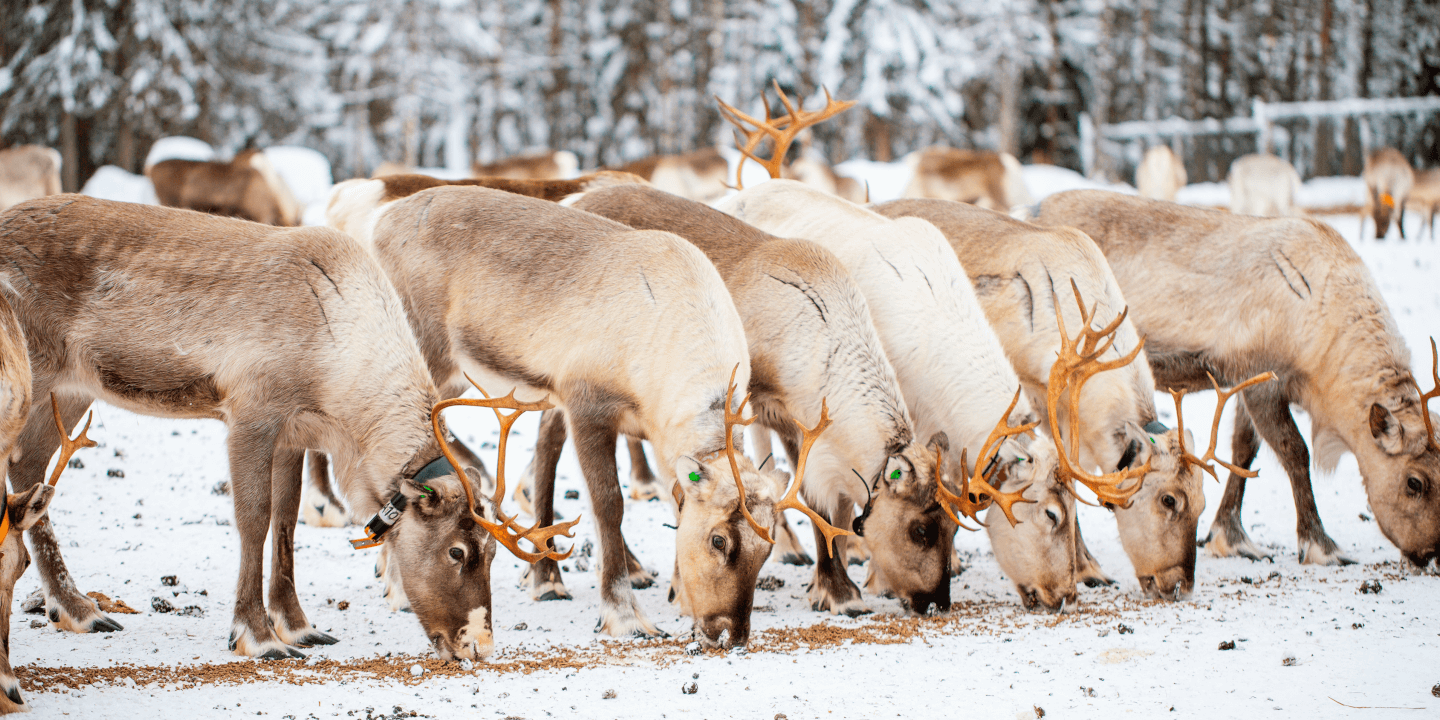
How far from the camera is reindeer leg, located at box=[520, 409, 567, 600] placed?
587 centimetres

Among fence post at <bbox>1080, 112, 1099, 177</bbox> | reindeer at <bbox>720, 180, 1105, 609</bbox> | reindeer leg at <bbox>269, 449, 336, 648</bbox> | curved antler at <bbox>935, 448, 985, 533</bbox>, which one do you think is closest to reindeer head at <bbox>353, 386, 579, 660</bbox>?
reindeer leg at <bbox>269, 449, 336, 648</bbox>

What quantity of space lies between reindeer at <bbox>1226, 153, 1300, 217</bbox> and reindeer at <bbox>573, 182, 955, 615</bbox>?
17745mm

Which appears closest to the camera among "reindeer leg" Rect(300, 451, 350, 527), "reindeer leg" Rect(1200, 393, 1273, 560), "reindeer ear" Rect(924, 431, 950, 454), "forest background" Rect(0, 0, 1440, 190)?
"reindeer ear" Rect(924, 431, 950, 454)

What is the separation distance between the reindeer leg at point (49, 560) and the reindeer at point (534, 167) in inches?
719

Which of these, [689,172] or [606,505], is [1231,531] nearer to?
[606,505]

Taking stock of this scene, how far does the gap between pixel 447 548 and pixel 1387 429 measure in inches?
196

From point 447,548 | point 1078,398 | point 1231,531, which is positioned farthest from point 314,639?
point 1231,531

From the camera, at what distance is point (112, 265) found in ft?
16.1

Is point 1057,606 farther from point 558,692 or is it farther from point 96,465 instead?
point 96,465

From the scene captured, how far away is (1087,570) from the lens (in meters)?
6.44

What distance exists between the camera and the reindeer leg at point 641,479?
803cm

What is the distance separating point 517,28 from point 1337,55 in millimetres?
24464

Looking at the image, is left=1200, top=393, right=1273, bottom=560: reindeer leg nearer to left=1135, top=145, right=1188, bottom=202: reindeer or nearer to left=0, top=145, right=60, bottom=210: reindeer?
left=0, top=145, right=60, bottom=210: reindeer

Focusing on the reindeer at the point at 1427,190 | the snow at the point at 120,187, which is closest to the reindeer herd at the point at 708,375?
the snow at the point at 120,187
